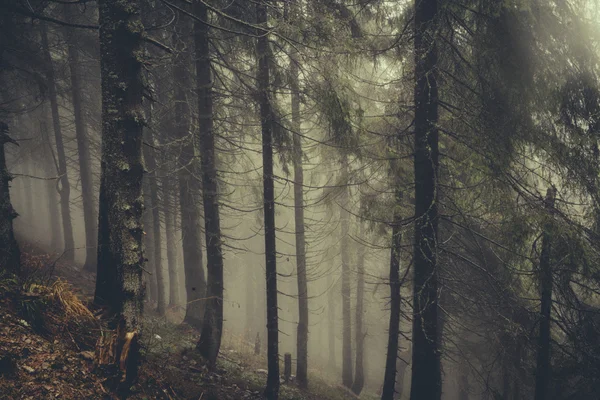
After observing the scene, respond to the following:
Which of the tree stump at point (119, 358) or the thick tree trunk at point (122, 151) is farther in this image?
the thick tree trunk at point (122, 151)

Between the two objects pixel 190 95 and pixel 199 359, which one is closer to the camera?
pixel 199 359

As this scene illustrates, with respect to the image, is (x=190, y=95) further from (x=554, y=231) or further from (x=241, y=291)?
(x=241, y=291)

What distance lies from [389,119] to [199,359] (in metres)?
7.39

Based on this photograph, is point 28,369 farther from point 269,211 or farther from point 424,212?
point 424,212

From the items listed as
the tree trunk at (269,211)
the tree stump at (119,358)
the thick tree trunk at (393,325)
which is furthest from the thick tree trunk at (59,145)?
the thick tree trunk at (393,325)

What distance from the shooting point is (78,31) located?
1270 centimetres

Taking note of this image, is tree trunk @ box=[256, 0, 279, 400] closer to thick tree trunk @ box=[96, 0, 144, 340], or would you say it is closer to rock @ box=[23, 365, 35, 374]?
thick tree trunk @ box=[96, 0, 144, 340]

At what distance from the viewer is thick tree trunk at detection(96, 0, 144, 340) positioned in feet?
14.3

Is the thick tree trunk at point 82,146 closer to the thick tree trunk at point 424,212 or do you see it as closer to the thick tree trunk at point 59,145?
the thick tree trunk at point 59,145

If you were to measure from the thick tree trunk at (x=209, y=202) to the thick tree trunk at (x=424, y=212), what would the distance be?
4.63 meters

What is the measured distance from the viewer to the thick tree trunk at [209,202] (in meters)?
8.05

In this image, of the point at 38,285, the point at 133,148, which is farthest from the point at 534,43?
the point at 38,285

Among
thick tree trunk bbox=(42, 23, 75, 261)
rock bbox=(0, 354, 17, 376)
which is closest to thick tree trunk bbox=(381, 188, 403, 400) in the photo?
rock bbox=(0, 354, 17, 376)

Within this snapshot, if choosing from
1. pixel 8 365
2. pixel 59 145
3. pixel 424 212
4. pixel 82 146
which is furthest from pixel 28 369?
pixel 59 145
